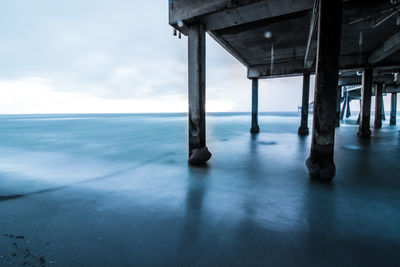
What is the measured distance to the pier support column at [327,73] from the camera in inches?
172

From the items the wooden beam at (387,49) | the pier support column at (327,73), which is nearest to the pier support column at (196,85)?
the pier support column at (327,73)

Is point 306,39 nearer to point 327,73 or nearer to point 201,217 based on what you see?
point 327,73

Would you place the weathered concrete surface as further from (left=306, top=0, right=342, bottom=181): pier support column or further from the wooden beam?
(left=306, top=0, right=342, bottom=181): pier support column

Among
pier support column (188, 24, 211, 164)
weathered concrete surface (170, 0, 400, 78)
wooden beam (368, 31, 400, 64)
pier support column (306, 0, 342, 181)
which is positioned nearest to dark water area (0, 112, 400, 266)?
pier support column (188, 24, 211, 164)

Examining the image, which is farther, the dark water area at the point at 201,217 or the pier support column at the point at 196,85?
the pier support column at the point at 196,85

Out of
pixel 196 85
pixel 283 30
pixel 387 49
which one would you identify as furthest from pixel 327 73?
pixel 387 49

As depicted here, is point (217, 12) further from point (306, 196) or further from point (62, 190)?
point (62, 190)

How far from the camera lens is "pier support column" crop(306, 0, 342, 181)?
14.3 ft

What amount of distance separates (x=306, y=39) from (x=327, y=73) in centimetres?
532

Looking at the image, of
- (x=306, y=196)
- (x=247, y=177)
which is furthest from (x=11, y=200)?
(x=306, y=196)

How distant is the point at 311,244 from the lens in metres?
2.54

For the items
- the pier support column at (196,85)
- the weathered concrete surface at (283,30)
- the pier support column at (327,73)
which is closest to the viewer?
the pier support column at (327,73)

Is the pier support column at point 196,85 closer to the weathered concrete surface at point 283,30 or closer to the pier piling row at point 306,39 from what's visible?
the pier piling row at point 306,39

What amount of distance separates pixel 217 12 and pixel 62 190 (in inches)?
241
